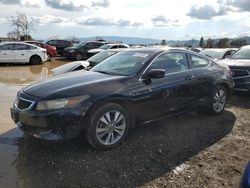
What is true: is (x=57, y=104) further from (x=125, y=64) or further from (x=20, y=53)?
(x=20, y=53)

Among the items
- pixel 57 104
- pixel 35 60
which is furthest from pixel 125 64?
pixel 35 60

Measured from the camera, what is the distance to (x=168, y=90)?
6055 mm

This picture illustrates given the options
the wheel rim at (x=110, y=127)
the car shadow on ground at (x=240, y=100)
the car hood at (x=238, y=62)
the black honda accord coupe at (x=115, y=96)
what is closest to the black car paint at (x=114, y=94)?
the black honda accord coupe at (x=115, y=96)

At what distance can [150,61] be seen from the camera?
6.01 meters

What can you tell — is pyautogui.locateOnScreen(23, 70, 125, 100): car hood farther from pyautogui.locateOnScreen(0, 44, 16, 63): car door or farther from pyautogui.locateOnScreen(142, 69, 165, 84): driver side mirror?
pyautogui.locateOnScreen(0, 44, 16, 63): car door

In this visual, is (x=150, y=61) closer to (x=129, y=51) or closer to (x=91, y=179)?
(x=129, y=51)

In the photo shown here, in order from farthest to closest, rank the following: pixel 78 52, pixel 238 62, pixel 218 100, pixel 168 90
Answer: pixel 78 52 < pixel 238 62 < pixel 218 100 < pixel 168 90

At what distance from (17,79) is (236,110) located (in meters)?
8.70

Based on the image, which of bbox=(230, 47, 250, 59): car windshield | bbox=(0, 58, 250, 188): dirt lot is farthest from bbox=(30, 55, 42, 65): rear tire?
bbox=(0, 58, 250, 188): dirt lot

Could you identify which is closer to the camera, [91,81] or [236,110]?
[91,81]

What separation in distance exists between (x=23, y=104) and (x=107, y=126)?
131cm

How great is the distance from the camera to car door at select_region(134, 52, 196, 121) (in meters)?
5.71

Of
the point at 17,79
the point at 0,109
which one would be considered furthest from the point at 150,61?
the point at 17,79

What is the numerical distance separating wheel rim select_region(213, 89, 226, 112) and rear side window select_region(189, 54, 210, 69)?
2.30ft
